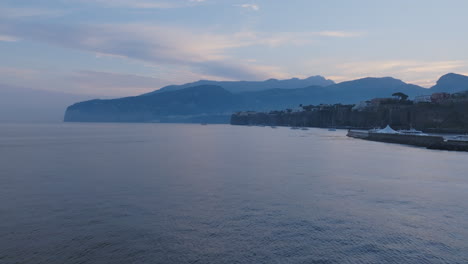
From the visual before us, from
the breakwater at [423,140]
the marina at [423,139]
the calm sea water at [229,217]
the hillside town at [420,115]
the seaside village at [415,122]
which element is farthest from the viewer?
the hillside town at [420,115]

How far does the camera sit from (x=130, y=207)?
18219 millimetres

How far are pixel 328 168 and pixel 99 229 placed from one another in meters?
25.7

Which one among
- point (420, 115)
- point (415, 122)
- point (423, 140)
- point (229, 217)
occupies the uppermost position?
point (420, 115)

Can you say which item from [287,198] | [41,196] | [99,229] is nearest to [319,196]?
[287,198]

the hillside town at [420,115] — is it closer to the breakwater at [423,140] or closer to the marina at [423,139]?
the marina at [423,139]

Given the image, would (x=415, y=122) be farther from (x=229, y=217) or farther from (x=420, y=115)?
(x=229, y=217)

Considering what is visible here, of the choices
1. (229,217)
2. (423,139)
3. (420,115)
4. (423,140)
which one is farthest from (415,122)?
(229,217)

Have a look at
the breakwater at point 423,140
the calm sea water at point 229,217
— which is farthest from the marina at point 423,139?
the calm sea water at point 229,217

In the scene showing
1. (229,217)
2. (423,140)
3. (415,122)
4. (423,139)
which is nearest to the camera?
(229,217)

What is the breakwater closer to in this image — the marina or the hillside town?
the marina

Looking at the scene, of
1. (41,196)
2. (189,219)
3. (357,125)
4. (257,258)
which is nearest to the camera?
(257,258)

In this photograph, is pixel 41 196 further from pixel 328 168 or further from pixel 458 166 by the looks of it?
pixel 458 166

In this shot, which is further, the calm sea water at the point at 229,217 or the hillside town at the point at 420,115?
the hillside town at the point at 420,115

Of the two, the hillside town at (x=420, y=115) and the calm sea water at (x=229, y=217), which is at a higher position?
the hillside town at (x=420, y=115)
